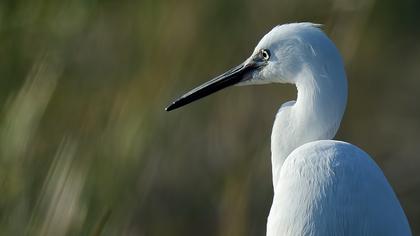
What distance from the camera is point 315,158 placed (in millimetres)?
2078

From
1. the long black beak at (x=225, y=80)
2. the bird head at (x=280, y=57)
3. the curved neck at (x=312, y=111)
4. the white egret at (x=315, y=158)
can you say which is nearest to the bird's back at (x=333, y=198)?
the white egret at (x=315, y=158)

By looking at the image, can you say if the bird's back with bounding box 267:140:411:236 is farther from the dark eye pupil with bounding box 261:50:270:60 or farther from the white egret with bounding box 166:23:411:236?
the dark eye pupil with bounding box 261:50:270:60

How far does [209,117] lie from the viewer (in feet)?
12.1

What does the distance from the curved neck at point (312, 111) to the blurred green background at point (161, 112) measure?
0.77ft

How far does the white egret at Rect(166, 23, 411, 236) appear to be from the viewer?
1992 millimetres

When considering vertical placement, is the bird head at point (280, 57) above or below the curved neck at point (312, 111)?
above

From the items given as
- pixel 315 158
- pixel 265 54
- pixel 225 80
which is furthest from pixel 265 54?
pixel 315 158

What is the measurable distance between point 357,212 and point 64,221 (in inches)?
23.2

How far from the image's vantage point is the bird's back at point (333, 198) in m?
1.98

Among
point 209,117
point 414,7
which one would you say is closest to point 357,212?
point 209,117

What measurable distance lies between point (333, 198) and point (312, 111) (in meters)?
0.29

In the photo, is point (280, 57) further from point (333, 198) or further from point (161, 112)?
point (161, 112)

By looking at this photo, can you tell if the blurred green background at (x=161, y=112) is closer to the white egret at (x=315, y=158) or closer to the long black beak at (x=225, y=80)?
the long black beak at (x=225, y=80)

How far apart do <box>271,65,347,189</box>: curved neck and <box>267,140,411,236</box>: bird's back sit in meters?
0.11
